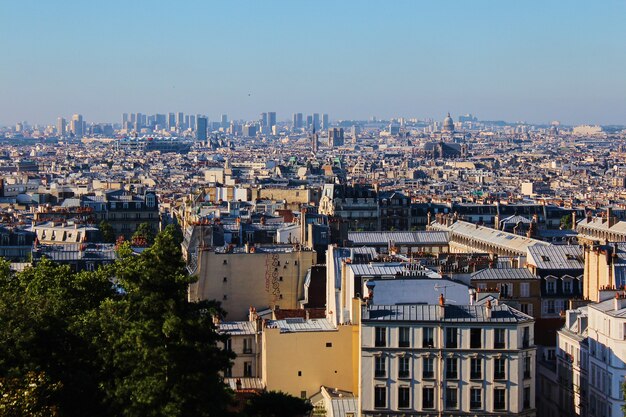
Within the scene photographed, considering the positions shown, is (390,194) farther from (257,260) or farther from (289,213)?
(257,260)

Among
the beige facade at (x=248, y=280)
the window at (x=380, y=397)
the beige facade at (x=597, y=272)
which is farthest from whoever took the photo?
the beige facade at (x=248, y=280)

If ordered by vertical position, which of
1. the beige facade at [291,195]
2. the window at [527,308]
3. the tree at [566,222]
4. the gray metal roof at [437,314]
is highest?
the beige facade at [291,195]

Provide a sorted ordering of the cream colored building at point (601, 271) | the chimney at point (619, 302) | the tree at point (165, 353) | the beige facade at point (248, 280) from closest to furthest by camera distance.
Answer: the tree at point (165, 353) → the chimney at point (619, 302) → the cream colored building at point (601, 271) → the beige facade at point (248, 280)

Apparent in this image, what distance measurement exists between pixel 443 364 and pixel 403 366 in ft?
2.82

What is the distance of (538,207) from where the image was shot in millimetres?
85625

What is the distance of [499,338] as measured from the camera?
103 feet

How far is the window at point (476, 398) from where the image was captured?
3147 cm

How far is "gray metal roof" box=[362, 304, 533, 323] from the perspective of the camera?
3150 cm

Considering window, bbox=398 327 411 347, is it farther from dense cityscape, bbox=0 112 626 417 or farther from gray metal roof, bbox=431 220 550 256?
gray metal roof, bbox=431 220 550 256

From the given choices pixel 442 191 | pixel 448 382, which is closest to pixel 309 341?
pixel 448 382

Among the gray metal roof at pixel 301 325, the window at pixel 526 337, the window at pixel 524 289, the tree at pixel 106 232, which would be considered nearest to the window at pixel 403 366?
the window at pixel 526 337

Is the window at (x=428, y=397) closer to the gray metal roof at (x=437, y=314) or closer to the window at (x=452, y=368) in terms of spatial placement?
the window at (x=452, y=368)

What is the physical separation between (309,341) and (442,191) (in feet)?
345

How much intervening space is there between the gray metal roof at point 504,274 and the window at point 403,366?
960cm
